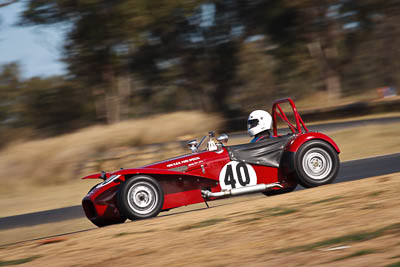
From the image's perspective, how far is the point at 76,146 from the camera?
16.2m

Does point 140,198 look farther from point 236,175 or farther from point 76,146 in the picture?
point 76,146

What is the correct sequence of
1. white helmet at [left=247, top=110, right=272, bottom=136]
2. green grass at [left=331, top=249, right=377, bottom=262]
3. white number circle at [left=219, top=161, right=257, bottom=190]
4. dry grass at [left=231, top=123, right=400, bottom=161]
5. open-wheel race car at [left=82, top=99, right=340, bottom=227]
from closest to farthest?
green grass at [left=331, top=249, right=377, bottom=262]
open-wheel race car at [left=82, top=99, right=340, bottom=227]
white number circle at [left=219, top=161, right=257, bottom=190]
white helmet at [left=247, top=110, right=272, bottom=136]
dry grass at [left=231, top=123, right=400, bottom=161]

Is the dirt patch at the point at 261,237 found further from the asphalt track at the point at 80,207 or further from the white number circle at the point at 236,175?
the asphalt track at the point at 80,207

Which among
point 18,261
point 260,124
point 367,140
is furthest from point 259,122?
point 367,140

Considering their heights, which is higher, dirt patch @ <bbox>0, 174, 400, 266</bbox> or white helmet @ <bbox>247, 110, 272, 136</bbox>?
white helmet @ <bbox>247, 110, 272, 136</bbox>

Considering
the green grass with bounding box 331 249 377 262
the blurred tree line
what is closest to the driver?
the green grass with bounding box 331 249 377 262

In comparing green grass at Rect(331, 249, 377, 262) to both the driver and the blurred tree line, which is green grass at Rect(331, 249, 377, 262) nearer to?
the driver

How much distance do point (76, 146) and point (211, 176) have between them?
9.24 meters

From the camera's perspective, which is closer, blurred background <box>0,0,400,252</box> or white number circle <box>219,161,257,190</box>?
white number circle <box>219,161,257,190</box>

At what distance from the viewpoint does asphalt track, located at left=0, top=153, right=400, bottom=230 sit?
973cm

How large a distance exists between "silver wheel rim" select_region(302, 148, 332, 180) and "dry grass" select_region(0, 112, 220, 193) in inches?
342

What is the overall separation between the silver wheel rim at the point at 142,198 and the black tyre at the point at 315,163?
2126 millimetres

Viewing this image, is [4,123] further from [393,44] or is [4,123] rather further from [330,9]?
[393,44]

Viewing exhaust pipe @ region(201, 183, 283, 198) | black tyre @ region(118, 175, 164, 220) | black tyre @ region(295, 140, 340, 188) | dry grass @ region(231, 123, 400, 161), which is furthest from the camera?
dry grass @ region(231, 123, 400, 161)
